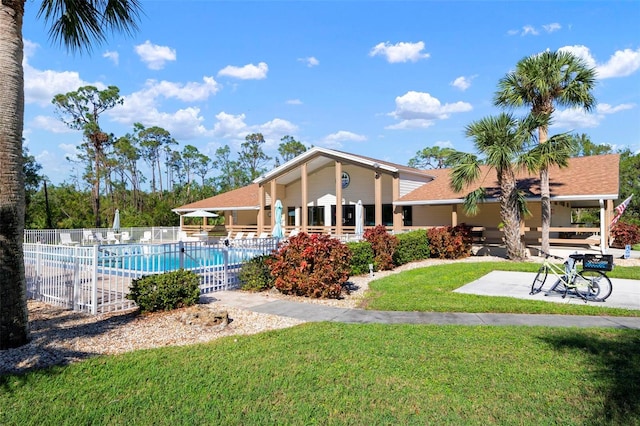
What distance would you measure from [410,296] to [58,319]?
7.26 m

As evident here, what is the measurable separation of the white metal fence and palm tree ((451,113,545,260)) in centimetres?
979

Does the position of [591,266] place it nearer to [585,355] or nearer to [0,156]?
[585,355]

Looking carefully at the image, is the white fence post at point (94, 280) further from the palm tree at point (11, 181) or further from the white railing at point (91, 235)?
the white railing at point (91, 235)

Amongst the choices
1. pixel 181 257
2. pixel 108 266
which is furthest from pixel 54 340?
pixel 181 257

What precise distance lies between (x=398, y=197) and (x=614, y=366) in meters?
18.1

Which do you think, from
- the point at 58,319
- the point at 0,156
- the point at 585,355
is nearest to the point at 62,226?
the point at 58,319

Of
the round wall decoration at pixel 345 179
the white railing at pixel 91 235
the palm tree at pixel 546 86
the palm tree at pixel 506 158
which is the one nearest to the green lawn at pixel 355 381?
the palm tree at pixel 506 158

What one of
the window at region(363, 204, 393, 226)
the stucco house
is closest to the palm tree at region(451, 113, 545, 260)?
the stucco house

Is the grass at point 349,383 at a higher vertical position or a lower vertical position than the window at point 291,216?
lower

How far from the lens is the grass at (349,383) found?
3662 mm

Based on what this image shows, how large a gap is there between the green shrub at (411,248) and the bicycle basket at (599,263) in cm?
690

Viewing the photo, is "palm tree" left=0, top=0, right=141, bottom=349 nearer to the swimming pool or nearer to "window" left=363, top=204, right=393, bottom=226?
the swimming pool

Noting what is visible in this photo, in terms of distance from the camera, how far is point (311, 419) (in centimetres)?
358

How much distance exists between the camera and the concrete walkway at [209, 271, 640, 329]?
23.0 feet
